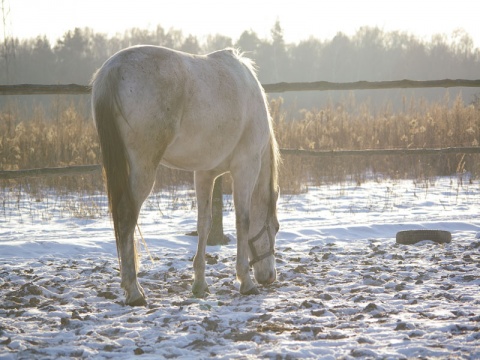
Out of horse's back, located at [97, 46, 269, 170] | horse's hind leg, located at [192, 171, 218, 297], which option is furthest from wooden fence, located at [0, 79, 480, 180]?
horse's back, located at [97, 46, 269, 170]

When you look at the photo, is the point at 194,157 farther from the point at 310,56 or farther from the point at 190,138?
the point at 310,56

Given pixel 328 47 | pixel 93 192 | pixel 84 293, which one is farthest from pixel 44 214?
pixel 328 47

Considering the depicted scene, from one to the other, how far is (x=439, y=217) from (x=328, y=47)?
64.2m

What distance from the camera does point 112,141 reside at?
3600 millimetres

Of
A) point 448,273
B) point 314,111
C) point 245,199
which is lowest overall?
point 448,273

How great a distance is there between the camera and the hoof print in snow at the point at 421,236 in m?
6.13

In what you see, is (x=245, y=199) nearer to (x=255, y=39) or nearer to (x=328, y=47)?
(x=255, y=39)

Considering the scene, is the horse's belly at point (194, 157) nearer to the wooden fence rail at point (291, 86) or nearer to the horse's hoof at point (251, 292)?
the horse's hoof at point (251, 292)

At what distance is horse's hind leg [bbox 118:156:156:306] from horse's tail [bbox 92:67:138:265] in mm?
18

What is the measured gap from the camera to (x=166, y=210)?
26.8 feet

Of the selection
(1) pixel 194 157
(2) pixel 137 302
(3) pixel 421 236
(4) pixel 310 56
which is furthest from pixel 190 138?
(4) pixel 310 56

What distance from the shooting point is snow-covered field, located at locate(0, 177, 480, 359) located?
3035mm

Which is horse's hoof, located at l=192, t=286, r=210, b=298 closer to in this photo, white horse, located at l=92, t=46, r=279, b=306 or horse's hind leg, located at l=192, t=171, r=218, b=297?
white horse, located at l=92, t=46, r=279, b=306

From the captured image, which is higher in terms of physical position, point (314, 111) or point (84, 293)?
point (314, 111)
